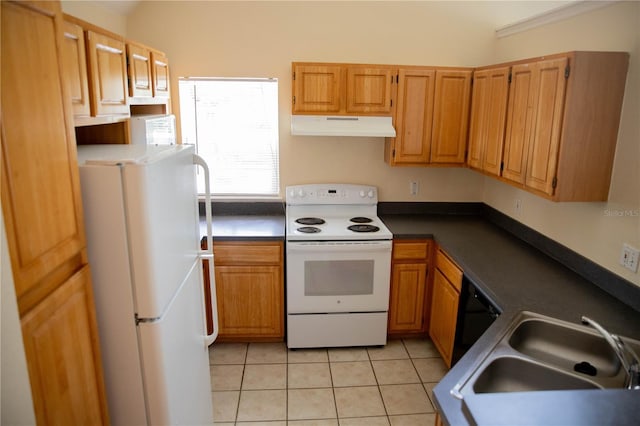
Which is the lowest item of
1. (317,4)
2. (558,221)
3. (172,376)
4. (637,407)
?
(172,376)

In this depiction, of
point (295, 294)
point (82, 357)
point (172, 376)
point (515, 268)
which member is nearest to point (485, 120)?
point (515, 268)

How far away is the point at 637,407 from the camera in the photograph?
43.1 inches

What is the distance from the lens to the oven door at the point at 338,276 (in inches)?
116

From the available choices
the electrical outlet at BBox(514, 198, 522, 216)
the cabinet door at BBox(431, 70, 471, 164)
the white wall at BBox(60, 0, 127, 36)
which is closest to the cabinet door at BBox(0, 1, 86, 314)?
the white wall at BBox(60, 0, 127, 36)

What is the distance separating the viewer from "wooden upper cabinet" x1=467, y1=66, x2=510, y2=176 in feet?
8.68

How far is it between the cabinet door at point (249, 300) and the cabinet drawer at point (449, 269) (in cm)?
112

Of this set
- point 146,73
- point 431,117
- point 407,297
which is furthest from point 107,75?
point 407,297

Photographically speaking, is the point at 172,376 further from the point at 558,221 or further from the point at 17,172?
the point at 558,221

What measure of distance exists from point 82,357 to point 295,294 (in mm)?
1864

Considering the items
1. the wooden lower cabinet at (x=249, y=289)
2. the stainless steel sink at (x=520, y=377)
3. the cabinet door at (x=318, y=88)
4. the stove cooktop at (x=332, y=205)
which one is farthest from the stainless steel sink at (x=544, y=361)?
the cabinet door at (x=318, y=88)

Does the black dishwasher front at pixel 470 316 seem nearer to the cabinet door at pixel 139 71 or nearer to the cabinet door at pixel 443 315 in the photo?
the cabinet door at pixel 443 315

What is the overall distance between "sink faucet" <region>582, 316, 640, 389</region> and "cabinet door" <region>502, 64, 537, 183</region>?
109 cm


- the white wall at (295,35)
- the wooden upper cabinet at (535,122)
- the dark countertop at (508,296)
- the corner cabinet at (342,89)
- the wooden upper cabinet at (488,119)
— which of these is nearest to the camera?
the dark countertop at (508,296)

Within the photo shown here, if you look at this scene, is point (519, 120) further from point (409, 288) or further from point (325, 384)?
point (325, 384)
